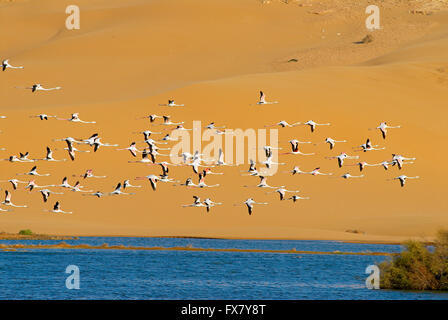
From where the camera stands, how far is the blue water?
1914 inches

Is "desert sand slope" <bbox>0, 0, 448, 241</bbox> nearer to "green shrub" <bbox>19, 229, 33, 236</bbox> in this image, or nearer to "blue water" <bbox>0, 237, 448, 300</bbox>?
"green shrub" <bbox>19, 229, 33, 236</bbox>

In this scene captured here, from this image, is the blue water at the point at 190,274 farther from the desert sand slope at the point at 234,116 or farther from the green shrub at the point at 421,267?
the desert sand slope at the point at 234,116

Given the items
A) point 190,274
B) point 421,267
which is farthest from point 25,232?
point 421,267

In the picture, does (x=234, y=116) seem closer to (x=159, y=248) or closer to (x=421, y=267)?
(x=159, y=248)

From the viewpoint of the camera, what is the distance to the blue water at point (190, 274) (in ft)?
160

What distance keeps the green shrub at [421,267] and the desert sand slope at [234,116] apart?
27644 mm

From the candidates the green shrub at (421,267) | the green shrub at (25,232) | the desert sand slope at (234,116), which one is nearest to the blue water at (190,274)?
the green shrub at (421,267)

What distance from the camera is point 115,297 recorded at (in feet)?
154

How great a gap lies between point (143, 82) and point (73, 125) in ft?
106

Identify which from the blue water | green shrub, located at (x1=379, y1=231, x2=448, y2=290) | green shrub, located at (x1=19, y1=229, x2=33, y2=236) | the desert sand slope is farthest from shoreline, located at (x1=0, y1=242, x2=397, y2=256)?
green shrub, located at (x1=379, y1=231, x2=448, y2=290)

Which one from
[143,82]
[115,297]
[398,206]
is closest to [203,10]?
[143,82]

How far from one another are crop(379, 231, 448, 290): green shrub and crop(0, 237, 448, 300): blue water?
0.68m

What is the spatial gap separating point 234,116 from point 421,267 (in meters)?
53.6

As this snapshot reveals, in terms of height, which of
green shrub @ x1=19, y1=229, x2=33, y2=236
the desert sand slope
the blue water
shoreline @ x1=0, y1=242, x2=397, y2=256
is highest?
the desert sand slope
